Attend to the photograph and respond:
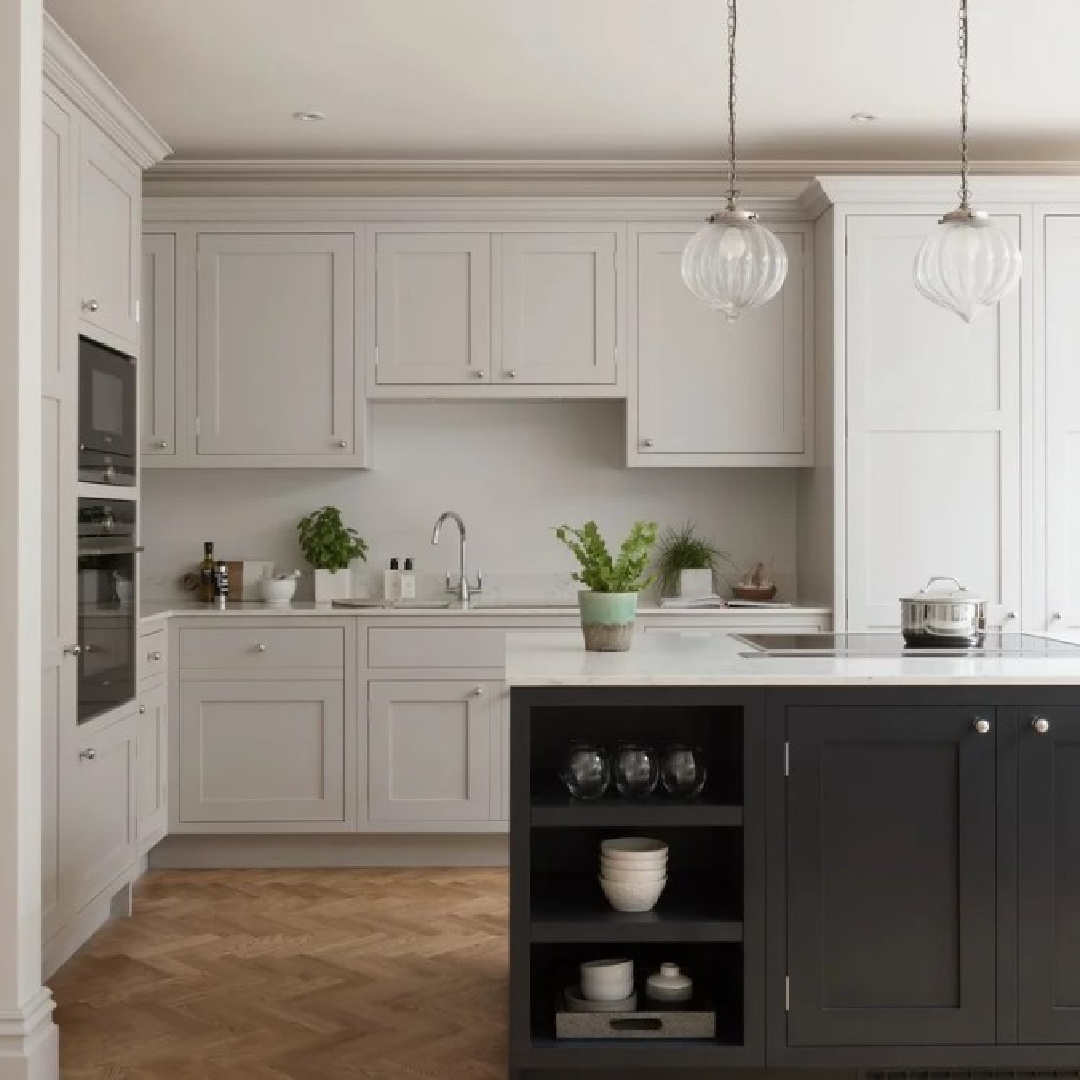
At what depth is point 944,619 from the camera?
10.4 feet

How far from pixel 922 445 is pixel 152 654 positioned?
270cm

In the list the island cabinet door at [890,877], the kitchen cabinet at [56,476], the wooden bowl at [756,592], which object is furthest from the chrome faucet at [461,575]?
the island cabinet door at [890,877]

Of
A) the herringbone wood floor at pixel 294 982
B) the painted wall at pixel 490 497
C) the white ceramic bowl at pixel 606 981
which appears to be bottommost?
the herringbone wood floor at pixel 294 982

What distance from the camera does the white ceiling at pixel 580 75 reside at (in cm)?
376

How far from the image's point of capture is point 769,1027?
2.73m

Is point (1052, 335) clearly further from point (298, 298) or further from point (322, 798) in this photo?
point (322, 798)

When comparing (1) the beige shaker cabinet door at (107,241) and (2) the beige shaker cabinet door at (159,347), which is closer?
(1) the beige shaker cabinet door at (107,241)

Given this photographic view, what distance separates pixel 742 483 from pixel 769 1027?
2.89 m

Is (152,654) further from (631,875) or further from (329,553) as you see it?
(631,875)

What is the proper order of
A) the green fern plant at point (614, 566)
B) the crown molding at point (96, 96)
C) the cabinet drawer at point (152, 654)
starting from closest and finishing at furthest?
the green fern plant at point (614, 566) < the crown molding at point (96, 96) < the cabinet drawer at point (152, 654)

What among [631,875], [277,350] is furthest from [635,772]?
[277,350]

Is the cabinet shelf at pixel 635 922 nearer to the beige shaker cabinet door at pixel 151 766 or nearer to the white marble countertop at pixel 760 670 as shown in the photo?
the white marble countertop at pixel 760 670

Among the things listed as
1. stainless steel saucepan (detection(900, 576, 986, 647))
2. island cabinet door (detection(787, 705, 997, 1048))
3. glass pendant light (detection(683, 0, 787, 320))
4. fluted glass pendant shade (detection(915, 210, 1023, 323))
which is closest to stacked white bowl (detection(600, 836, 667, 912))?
island cabinet door (detection(787, 705, 997, 1048))

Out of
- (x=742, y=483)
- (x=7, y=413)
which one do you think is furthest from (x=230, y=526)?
(x=7, y=413)
